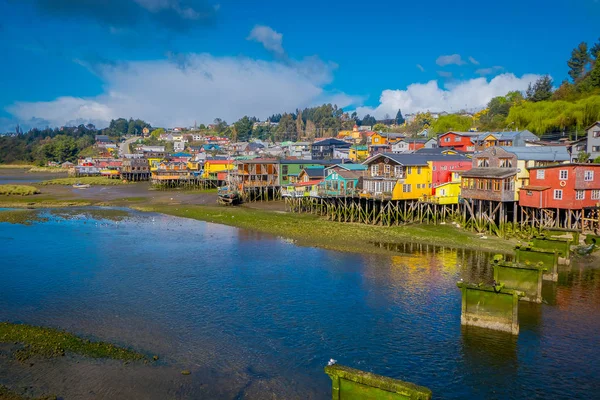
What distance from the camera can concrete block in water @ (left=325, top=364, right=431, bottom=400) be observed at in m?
13.3

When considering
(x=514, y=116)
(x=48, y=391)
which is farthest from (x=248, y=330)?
(x=514, y=116)

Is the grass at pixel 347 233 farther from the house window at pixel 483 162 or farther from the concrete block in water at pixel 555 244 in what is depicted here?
the house window at pixel 483 162

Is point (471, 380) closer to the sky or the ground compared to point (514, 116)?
closer to the ground

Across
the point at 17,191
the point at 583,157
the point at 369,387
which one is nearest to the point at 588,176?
the point at 583,157

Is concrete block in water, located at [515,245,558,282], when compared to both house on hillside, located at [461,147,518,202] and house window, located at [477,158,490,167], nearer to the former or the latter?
house on hillside, located at [461,147,518,202]

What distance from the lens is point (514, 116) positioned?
306 ft

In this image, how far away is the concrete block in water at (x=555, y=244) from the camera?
35375mm

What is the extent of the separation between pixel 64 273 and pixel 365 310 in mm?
22735

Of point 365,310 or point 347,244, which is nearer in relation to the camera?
point 365,310

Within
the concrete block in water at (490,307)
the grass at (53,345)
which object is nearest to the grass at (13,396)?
the grass at (53,345)

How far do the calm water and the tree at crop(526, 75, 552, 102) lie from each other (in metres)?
77.9

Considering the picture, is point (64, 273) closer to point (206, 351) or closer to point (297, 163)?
point (206, 351)

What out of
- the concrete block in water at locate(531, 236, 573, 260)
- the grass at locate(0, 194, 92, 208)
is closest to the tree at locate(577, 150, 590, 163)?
the concrete block in water at locate(531, 236, 573, 260)

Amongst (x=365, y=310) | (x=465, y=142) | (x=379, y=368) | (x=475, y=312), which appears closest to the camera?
(x=379, y=368)
